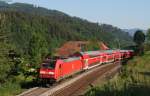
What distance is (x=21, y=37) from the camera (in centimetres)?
15938

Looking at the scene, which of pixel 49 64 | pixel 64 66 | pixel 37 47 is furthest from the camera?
pixel 37 47

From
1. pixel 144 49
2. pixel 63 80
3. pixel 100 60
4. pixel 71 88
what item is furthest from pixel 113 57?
pixel 71 88

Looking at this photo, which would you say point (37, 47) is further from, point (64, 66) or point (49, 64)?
point (49, 64)

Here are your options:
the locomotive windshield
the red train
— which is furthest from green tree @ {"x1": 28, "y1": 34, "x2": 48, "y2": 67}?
the locomotive windshield

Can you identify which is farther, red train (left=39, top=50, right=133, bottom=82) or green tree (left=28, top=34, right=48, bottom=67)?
green tree (left=28, top=34, right=48, bottom=67)

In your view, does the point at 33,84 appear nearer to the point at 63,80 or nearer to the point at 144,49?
the point at 63,80

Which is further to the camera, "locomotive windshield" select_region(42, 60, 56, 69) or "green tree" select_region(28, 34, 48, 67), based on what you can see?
"green tree" select_region(28, 34, 48, 67)

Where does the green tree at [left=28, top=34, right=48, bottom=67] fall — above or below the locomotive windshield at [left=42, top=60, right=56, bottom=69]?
above

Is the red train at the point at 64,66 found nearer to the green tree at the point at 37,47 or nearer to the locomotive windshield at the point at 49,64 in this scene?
the locomotive windshield at the point at 49,64

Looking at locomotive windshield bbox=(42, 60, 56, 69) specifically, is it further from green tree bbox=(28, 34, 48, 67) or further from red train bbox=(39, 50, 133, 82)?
green tree bbox=(28, 34, 48, 67)

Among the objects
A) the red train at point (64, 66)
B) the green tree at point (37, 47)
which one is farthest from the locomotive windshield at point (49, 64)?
the green tree at point (37, 47)

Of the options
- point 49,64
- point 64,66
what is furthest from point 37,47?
point 49,64

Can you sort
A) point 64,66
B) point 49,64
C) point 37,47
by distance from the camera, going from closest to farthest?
point 49,64
point 64,66
point 37,47

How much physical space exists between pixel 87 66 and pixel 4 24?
2461cm
